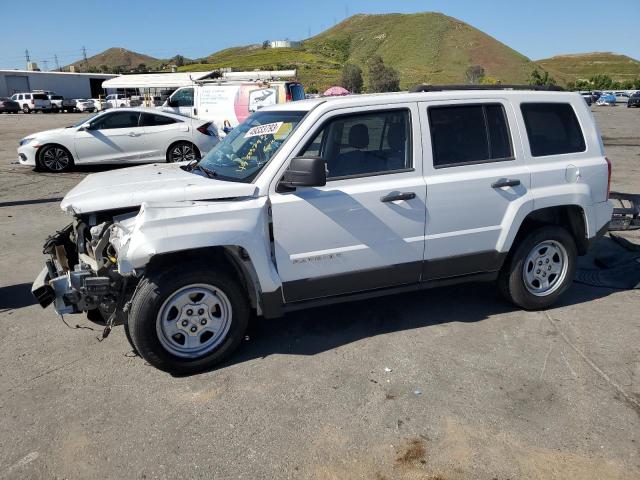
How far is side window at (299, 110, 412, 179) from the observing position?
13.1 feet

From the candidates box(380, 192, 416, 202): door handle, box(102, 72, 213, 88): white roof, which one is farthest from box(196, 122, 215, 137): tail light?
box(102, 72, 213, 88): white roof

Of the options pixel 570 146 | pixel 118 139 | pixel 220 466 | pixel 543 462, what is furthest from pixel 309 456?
pixel 118 139

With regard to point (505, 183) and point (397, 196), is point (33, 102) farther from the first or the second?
point (505, 183)

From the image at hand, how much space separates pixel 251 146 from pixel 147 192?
925mm

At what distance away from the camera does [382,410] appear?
336cm

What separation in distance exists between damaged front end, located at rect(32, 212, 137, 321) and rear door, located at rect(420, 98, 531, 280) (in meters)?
2.32

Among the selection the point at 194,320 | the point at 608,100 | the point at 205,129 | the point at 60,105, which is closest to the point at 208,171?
the point at 194,320

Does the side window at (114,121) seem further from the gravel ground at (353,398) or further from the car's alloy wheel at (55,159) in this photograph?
the gravel ground at (353,398)

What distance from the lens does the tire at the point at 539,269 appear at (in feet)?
15.2

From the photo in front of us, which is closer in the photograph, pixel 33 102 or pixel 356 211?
pixel 356 211

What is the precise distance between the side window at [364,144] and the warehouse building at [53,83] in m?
77.2

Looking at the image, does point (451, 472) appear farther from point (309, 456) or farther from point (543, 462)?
point (309, 456)

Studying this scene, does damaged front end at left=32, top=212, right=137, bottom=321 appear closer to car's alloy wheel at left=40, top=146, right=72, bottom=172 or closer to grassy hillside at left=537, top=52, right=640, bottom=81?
car's alloy wheel at left=40, top=146, right=72, bottom=172

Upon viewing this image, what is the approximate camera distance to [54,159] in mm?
12867
